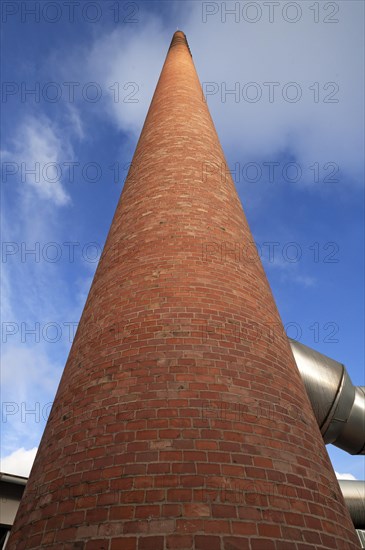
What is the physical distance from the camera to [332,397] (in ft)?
17.7

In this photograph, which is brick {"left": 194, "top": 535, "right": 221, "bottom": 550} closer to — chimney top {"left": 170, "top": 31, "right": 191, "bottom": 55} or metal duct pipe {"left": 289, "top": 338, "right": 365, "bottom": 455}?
metal duct pipe {"left": 289, "top": 338, "right": 365, "bottom": 455}

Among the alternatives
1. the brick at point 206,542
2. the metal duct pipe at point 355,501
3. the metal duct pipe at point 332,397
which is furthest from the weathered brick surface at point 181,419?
the metal duct pipe at point 355,501

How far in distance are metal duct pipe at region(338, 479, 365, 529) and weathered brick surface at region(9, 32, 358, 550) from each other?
A: 7.44 meters

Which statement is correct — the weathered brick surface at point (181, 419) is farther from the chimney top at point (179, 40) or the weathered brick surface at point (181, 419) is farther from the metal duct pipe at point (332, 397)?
the chimney top at point (179, 40)

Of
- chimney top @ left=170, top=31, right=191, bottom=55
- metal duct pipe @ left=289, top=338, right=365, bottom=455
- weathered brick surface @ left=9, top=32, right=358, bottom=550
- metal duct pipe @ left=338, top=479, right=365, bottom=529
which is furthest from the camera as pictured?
chimney top @ left=170, top=31, right=191, bottom=55

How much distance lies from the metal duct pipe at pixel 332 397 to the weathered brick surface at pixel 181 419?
2.36m

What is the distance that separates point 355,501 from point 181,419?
28.4 feet

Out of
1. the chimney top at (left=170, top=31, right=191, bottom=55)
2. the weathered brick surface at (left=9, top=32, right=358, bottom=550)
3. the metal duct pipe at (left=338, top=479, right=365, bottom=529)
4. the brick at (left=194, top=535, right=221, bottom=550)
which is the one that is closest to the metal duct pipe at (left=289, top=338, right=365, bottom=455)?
the weathered brick surface at (left=9, top=32, right=358, bottom=550)

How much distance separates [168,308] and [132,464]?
3.61 feet

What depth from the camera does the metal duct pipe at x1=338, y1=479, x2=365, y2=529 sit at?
8344 mm

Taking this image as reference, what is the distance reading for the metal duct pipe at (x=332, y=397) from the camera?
5.31 m

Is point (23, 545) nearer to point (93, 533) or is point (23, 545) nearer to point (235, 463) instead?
point (93, 533)

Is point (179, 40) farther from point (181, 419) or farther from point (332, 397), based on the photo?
point (181, 419)

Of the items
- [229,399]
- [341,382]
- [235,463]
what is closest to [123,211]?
[229,399]
